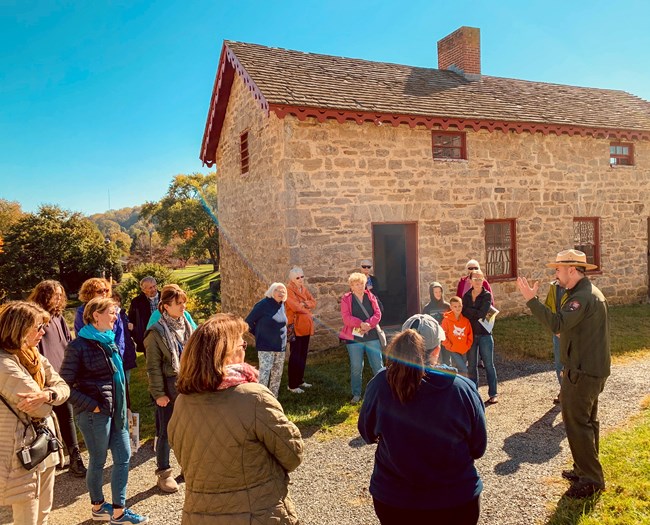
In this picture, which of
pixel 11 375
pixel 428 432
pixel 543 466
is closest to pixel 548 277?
pixel 543 466

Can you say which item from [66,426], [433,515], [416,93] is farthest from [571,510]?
[416,93]

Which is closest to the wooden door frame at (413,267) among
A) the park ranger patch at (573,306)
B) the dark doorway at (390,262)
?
the dark doorway at (390,262)

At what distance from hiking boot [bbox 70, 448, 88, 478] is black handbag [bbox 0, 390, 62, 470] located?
84.8 inches

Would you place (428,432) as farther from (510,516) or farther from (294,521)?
(510,516)

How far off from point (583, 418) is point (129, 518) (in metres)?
3.94

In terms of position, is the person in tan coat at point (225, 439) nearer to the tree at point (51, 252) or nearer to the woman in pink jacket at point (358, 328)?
the woman in pink jacket at point (358, 328)

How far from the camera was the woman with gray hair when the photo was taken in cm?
648

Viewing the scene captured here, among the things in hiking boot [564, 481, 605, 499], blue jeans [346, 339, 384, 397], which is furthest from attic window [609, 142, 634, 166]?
hiking boot [564, 481, 605, 499]

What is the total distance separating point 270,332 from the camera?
6.47 metres

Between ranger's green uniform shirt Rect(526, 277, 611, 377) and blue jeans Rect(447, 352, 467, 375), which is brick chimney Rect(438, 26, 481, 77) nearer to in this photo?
blue jeans Rect(447, 352, 467, 375)

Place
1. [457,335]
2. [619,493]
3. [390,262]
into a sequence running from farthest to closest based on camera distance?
[390,262], [457,335], [619,493]

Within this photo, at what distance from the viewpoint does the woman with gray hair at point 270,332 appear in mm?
6484

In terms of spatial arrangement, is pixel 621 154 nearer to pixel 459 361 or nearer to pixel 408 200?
pixel 408 200

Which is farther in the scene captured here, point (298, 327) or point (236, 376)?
point (298, 327)
